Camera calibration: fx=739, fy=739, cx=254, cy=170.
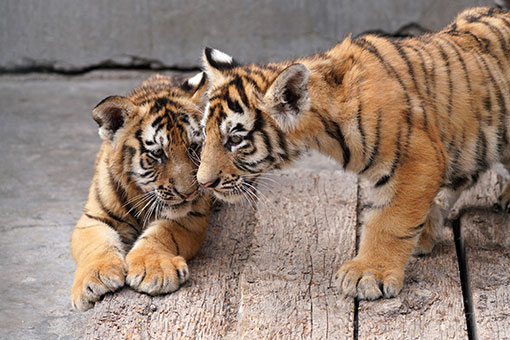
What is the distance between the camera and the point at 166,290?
2.87 meters

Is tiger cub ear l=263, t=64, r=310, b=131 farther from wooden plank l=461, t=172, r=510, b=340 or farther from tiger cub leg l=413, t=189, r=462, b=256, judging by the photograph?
wooden plank l=461, t=172, r=510, b=340

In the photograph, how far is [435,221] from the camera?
328 centimetres

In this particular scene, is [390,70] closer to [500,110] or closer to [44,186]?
[500,110]

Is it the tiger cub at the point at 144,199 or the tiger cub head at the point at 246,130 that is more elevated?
the tiger cub head at the point at 246,130

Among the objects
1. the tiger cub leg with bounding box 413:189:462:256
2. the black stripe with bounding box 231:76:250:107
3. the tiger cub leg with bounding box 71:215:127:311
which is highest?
the black stripe with bounding box 231:76:250:107

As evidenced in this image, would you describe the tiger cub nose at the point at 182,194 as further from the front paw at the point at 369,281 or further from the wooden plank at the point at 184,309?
the front paw at the point at 369,281

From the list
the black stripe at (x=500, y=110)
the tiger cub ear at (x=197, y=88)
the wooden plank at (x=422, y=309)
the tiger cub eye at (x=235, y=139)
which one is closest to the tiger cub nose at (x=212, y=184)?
the tiger cub eye at (x=235, y=139)

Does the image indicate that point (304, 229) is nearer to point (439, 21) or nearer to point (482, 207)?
point (482, 207)

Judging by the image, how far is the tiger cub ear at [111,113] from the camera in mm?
3062

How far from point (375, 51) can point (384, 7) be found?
3.19 metres

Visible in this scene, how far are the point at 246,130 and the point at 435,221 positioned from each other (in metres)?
1.02

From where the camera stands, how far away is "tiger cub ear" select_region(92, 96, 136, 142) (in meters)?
3.06

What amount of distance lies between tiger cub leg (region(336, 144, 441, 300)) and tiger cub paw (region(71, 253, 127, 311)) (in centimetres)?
87

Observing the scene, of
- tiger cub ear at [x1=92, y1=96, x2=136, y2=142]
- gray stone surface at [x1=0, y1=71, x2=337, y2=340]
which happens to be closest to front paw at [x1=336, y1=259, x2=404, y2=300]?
tiger cub ear at [x1=92, y1=96, x2=136, y2=142]
